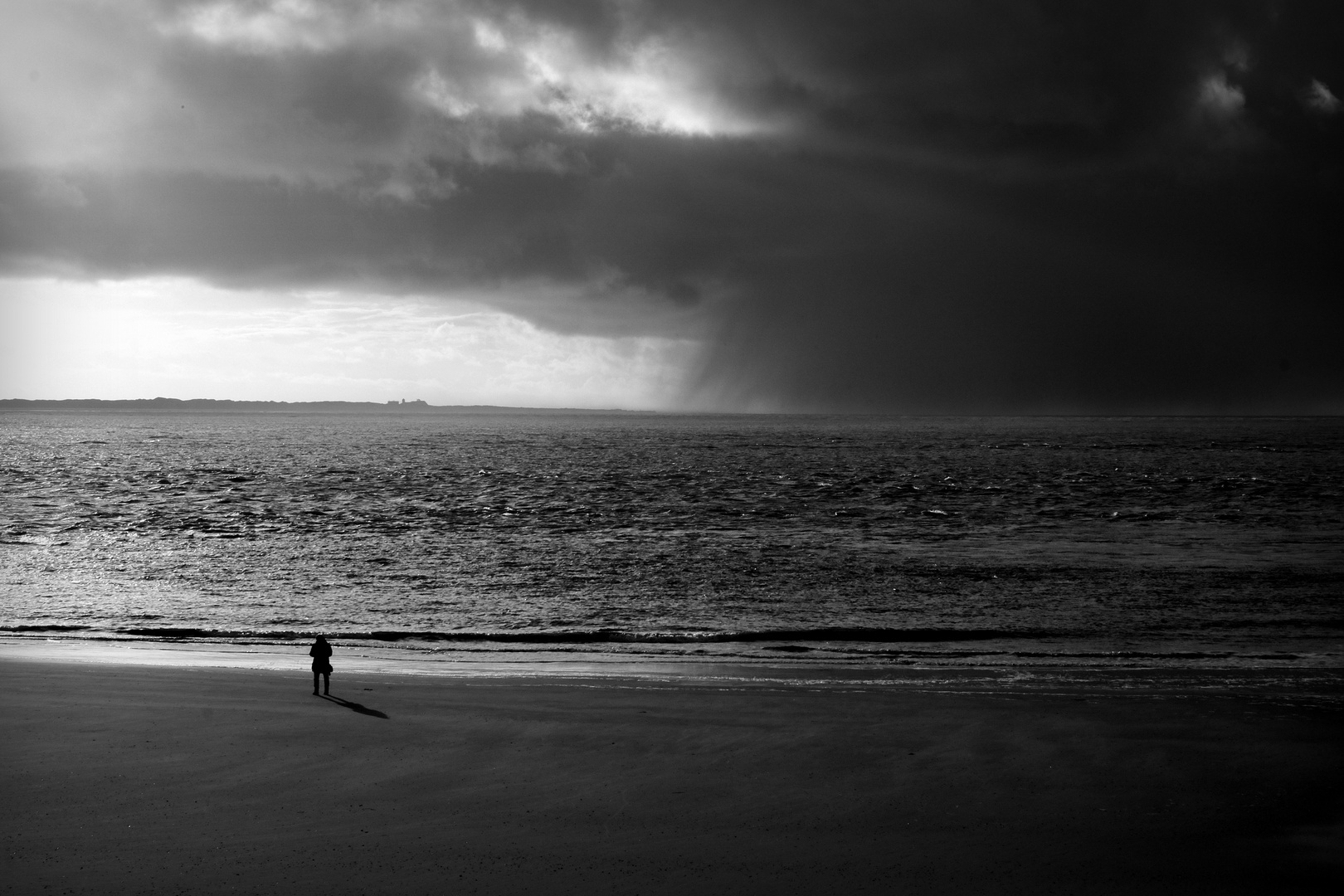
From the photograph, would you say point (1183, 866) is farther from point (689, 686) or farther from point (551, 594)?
point (551, 594)

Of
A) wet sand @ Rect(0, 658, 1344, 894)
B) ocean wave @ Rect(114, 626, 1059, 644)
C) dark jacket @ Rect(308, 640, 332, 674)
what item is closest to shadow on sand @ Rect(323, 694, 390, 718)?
wet sand @ Rect(0, 658, 1344, 894)

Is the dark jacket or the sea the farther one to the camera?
the sea

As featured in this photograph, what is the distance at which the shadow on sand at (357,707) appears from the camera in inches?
578

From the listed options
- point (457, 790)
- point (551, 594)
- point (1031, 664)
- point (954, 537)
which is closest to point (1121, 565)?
point (954, 537)

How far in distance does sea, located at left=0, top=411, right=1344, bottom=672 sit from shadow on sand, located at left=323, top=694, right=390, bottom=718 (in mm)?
4598

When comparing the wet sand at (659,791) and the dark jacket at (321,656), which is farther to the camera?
A: the dark jacket at (321,656)

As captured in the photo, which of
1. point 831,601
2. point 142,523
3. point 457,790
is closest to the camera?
point 457,790

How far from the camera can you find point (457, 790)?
1162cm

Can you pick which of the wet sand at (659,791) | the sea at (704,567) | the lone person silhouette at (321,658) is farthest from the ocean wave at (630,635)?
the lone person silhouette at (321,658)

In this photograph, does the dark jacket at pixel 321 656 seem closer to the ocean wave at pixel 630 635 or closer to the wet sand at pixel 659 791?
the wet sand at pixel 659 791

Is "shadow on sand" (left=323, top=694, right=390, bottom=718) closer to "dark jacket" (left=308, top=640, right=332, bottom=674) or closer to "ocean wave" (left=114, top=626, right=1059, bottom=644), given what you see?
"dark jacket" (left=308, top=640, right=332, bottom=674)

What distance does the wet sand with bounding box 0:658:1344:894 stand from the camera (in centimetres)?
955

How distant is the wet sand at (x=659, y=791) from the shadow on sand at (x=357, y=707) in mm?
81

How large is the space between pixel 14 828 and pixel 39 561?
29.5 meters
